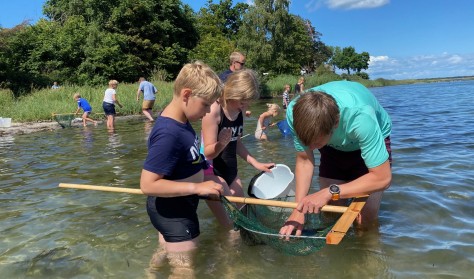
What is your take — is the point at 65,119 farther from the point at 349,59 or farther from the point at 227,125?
the point at 349,59

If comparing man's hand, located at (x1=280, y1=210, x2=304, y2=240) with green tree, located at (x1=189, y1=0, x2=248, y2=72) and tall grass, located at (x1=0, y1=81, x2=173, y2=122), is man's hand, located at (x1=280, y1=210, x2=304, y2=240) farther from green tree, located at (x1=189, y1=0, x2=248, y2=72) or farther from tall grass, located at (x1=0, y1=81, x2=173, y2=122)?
green tree, located at (x1=189, y1=0, x2=248, y2=72)

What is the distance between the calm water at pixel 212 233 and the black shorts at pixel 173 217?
41 cm

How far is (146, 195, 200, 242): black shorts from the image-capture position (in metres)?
3.00

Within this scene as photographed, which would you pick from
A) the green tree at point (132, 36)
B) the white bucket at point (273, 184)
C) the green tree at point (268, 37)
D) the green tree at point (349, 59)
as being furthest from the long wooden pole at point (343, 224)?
the green tree at point (349, 59)

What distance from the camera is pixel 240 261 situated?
3.47 m

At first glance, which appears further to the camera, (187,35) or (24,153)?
(187,35)

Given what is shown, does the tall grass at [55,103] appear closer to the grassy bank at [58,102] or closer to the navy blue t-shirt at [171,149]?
the grassy bank at [58,102]

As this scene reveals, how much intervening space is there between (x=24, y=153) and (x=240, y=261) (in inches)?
311

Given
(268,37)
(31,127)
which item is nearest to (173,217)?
(31,127)

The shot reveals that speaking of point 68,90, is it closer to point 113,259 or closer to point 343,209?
point 113,259

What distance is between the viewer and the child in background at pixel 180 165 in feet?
8.89

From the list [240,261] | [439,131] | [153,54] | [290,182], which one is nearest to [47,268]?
[240,261]

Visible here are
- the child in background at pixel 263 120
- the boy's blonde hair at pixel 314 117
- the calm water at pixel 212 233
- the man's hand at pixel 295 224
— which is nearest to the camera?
the boy's blonde hair at pixel 314 117

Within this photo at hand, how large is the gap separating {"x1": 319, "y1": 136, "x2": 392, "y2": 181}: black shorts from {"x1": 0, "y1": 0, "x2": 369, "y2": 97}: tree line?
2289 cm
